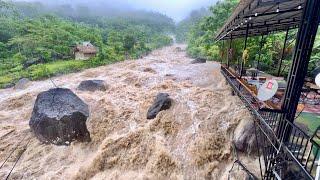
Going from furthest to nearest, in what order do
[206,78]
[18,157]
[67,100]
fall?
[206,78] < [67,100] < [18,157]

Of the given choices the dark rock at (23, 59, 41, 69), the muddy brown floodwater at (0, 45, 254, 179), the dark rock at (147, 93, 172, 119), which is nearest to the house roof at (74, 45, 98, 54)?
the dark rock at (23, 59, 41, 69)

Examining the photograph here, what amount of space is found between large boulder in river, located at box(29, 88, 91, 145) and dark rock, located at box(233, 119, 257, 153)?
5758mm

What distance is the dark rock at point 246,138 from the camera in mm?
7422

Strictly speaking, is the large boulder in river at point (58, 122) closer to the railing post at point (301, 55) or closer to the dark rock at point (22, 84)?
the railing post at point (301, 55)

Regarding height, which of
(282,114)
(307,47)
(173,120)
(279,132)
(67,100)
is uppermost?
(307,47)

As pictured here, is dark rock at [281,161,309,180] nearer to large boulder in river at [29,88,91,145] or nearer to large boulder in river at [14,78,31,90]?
large boulder in river at [29,88,91,145]

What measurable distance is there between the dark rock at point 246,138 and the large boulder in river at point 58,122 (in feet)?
18.9

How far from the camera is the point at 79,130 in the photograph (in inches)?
394

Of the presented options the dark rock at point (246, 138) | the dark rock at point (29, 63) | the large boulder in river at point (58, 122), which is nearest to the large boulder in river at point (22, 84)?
the dark rock at point (29, 63)

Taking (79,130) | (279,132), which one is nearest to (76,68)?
(79,130)

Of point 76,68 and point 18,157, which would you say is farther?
point 76,68

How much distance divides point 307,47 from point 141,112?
302 inches

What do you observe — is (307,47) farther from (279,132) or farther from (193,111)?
(193,111)

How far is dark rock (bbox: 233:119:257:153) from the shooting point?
24.3 ft
